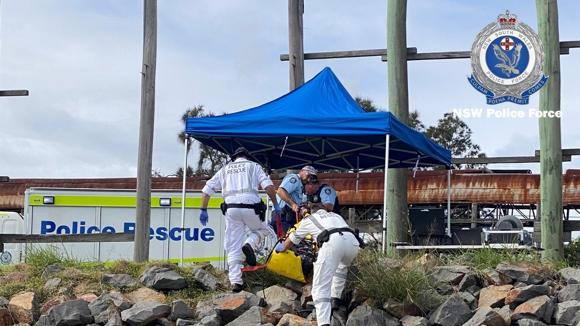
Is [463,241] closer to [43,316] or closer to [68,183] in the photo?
[43,316]

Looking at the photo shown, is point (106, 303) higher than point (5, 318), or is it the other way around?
point (106, 303)

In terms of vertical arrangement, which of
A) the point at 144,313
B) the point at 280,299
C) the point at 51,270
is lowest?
the point at 144,313

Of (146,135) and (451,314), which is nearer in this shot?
(451,314)

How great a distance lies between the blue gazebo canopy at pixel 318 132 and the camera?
425 inches

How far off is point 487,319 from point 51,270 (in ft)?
17.4

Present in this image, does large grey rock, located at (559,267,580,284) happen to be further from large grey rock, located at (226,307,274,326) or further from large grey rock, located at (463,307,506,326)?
large grey rock, located at (226,307,274,326)

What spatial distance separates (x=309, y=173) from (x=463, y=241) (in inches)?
169

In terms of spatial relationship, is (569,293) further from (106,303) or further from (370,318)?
(106,303)

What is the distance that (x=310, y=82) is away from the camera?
1217 centimetres

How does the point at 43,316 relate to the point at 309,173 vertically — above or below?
below

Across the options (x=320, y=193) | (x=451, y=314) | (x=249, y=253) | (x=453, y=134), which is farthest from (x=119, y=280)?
(x=453, y=134)

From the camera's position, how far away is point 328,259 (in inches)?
338

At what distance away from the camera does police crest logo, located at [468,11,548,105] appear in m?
12.6

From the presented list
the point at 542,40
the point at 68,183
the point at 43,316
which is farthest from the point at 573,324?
the point at 68,183
